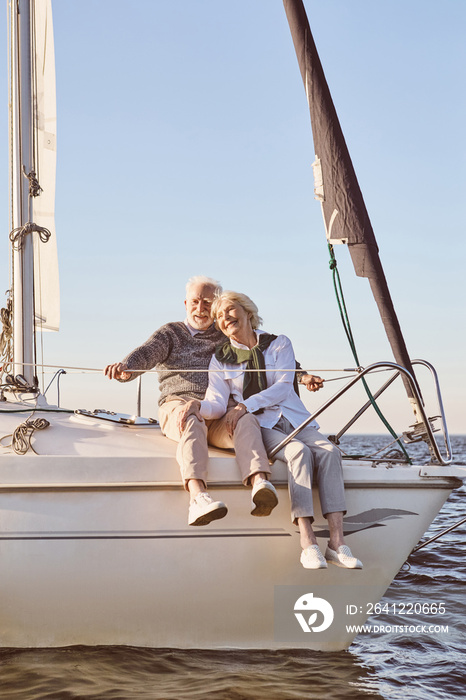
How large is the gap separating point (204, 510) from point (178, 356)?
4.78 feet

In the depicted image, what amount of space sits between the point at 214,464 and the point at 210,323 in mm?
1246

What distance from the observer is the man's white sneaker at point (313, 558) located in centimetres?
437

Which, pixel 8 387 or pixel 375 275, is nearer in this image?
pixel 375 275

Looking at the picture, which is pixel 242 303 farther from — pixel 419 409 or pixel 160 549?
pixel 160 549

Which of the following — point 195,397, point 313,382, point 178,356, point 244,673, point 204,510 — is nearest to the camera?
point 204,510

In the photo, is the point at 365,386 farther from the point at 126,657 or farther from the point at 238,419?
the point at 126,657

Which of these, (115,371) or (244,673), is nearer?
(244,673)

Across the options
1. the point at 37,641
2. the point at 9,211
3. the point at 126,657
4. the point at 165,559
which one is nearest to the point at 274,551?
the point at 165,559

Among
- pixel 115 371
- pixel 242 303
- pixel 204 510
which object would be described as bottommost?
pixel 204 510

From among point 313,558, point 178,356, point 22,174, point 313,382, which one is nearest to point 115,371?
point 178,356

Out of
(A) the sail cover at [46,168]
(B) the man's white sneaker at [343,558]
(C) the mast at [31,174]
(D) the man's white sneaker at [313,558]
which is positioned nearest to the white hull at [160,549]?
(B) the man's white sneaker at [343,558]

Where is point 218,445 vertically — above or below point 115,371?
below

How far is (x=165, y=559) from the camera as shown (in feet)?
15.9

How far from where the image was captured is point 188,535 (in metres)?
4.83
